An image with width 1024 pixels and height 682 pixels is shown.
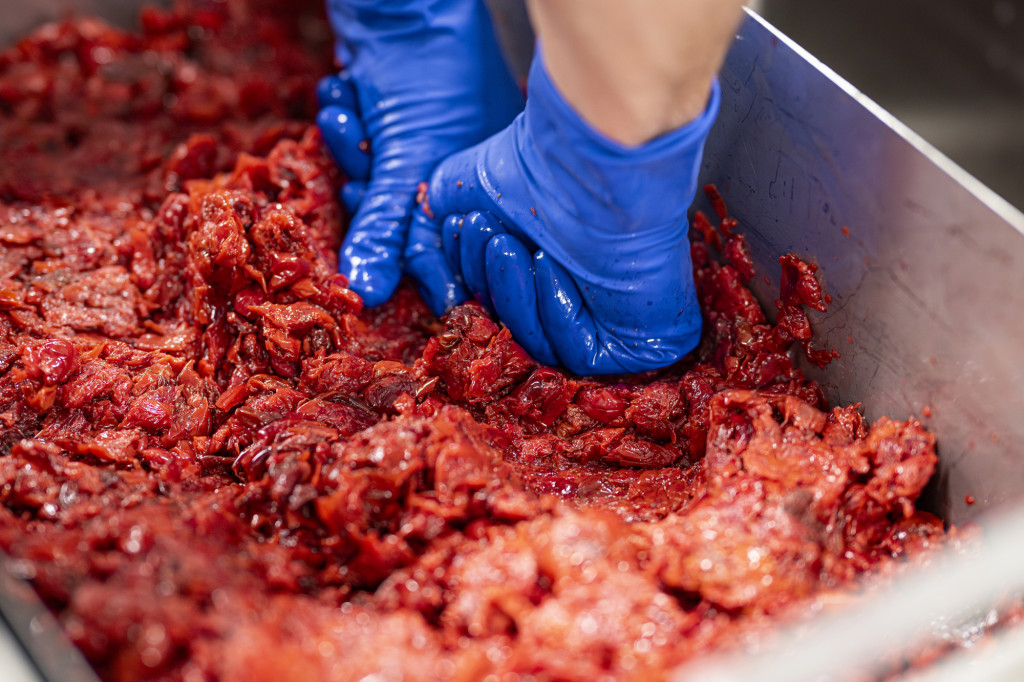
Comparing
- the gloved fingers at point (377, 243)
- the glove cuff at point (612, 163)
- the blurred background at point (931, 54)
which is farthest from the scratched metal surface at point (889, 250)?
the blurred background at point (931, 54)

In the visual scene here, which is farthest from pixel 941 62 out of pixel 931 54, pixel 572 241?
pixel 572 241

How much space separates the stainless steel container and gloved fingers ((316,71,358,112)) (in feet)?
5.09

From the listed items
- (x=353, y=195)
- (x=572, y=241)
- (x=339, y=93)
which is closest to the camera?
(x=572, y=241)

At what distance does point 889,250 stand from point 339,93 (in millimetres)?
2195

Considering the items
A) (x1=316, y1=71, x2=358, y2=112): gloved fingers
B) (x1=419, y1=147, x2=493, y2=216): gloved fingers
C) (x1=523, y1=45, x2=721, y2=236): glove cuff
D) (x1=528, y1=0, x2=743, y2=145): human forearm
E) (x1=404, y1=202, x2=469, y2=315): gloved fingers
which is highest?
(x1=528, y1=0, x2=743, y2=145): human forearm

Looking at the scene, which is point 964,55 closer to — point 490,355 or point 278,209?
point 490,355

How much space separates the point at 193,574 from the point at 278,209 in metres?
1.33

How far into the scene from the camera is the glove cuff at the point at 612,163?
1.90m

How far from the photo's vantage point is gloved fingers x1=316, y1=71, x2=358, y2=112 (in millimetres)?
3057

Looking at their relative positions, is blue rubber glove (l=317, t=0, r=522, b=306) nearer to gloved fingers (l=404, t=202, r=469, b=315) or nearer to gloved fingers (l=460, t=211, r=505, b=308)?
gloved fingers (l=404, t=202, r=469, b=315)

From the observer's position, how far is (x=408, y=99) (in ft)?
9.53

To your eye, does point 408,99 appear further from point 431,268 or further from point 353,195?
point 431,268

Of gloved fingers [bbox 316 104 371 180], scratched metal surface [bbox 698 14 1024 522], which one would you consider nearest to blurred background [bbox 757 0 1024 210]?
scratched metal surface [bbox 698 14 1024 522]

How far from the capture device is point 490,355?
221 centimetres
